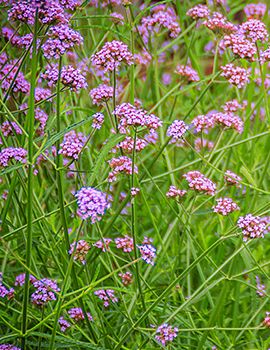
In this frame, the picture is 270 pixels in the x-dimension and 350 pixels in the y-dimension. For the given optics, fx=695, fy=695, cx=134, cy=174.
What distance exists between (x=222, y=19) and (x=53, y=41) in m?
0.75

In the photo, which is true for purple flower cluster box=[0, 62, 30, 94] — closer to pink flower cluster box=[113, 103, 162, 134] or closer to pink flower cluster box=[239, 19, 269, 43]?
pink flower cluster box=[113, 103, 162, 134]

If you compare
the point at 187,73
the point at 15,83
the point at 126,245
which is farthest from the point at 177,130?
the point at 187,73

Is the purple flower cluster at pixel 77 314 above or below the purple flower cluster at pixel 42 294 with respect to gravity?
below

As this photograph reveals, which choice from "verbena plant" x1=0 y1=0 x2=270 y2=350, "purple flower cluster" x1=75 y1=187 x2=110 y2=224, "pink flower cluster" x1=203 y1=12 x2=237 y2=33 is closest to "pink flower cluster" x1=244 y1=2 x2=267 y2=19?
"verbena plant" x1=0 y1=0 x2=270 y2=350

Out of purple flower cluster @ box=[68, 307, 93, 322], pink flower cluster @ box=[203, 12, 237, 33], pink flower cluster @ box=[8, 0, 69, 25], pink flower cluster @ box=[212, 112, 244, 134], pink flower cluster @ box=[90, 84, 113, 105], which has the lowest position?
purple flower cluster @ box=[68, 307, 93, 322]

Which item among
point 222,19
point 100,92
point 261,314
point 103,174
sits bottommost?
point 261,314

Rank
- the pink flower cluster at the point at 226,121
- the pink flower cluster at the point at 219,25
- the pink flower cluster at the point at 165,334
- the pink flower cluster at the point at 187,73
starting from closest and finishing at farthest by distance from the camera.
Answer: the pink flower cluster at the point at 165,334 < the pink flower cluster at the point at 226,121 < the pink flower cluster at the point at 219,25 < the pink flower cluster at the point at 187,73

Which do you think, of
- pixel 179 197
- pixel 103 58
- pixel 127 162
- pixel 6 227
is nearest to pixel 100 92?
pixel 103 58

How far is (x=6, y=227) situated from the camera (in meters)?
2.10

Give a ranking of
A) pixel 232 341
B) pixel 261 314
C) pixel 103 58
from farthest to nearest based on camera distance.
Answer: pixel 261 314 → pixel 232 341 → pixel 103 58

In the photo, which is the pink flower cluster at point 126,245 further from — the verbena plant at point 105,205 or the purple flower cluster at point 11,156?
the purple flower cluster at point 11,156

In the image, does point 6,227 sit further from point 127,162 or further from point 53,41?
point 53,41

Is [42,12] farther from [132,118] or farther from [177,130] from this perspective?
[177,130]

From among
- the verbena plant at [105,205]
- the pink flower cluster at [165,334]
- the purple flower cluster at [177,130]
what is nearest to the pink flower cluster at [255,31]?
the verbena plant at [105,205]
